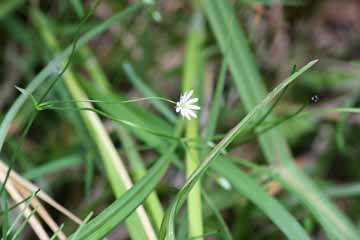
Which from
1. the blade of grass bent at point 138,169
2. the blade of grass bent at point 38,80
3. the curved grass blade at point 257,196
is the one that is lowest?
the curved grass blade at point 257,196

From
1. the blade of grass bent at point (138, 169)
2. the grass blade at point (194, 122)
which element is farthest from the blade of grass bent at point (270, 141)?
the blade of grass bent at point (138, 169)

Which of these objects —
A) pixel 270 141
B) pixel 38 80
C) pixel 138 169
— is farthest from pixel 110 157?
pixel 270 141

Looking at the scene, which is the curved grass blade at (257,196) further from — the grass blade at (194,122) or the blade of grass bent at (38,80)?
the blade of grass bent at (38,80)

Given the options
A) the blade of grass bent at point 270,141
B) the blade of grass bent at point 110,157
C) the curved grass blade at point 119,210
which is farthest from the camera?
the blade of grass bent at point 270,141

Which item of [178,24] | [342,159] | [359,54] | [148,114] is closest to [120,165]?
[148,114]

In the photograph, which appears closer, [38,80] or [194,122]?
[38,80]

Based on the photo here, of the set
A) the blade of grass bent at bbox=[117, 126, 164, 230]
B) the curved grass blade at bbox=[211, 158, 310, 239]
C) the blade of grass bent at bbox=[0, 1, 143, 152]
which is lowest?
the curved grass blade at bbox=[211, 158, 310, 239]

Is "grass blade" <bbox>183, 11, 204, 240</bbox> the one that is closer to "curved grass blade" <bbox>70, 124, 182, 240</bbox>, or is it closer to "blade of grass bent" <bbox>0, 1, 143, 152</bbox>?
"curved grass blade" <bbox>70, 124, 182, 240</bbox>

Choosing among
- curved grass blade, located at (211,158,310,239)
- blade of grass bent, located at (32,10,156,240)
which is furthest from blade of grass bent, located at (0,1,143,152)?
curved grass blade, located at (211,158,310,239)

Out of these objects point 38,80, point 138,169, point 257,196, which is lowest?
point 257,196

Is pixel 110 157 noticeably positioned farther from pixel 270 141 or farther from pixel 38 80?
pixel 270 141
